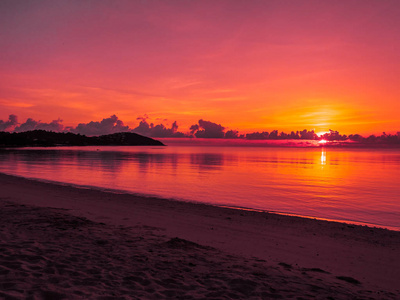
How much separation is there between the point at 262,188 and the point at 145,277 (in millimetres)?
26953

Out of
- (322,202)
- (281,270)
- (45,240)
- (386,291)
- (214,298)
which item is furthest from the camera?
(322,202)

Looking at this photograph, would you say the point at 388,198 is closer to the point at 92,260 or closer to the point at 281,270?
the point at 281,270

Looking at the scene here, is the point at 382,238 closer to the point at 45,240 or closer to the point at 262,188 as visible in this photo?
the point at 45,240

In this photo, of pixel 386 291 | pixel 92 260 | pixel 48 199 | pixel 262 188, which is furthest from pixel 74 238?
pixel 262 188

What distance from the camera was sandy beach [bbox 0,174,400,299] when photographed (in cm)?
638

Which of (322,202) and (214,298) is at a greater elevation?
(214,298)

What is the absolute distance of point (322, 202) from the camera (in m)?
24.3

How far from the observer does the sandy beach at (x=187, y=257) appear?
6383 mm

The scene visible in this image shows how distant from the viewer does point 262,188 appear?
32.5m

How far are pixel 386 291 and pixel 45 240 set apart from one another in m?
9.88

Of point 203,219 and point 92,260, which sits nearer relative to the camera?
point 92,260

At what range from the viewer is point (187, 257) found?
28.5 feet

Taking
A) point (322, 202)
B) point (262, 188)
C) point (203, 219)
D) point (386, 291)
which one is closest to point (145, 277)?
point (386, 291)

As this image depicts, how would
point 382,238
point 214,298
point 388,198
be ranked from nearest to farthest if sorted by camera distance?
point 214,298 → point 382,238 → point 388,198
